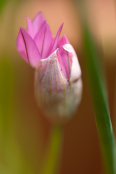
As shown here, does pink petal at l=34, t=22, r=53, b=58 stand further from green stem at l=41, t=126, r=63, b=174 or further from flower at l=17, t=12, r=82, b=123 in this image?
green stem at l=41, t=126, r=63, b=174

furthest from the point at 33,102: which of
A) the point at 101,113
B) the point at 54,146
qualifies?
the point at 101,113

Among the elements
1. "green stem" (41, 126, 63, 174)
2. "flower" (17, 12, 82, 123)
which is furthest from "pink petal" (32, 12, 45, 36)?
"green stem" (41, 126, 63, 174)

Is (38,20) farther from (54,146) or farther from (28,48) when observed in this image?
(54,146)

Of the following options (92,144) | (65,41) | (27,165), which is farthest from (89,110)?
(65,41)

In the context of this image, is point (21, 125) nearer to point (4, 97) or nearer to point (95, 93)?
point (4, 97)

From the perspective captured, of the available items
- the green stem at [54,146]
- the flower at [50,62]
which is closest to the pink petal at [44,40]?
the flower at [50,62]
